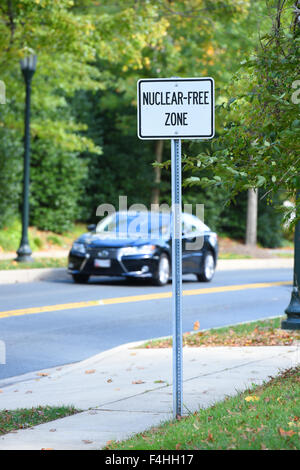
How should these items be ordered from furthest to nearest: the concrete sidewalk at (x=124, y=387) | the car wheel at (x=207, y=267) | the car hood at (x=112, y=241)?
the car wheel at (x=207, y=267)
the car hood at (x=112, y=241)
the concrete sidewalk at (x=124, y=387)

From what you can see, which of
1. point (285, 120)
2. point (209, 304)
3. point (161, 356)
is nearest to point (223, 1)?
point (209, 304)

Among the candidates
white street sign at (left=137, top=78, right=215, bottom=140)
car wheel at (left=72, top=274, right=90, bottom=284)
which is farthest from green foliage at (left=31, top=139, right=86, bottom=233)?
white street sign at (left=137, top=78, right=215, bottom=140)

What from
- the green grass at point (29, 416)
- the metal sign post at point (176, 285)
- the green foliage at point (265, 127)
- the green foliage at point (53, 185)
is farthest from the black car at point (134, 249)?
the metal sign post at point (176, 285)

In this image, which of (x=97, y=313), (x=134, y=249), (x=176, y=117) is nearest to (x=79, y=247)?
(x=134, y=249)

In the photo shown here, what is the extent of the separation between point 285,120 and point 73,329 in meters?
6.03

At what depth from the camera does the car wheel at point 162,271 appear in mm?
17975

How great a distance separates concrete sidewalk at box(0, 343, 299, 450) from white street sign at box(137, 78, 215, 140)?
7.19 feet

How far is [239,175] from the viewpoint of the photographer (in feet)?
20.3

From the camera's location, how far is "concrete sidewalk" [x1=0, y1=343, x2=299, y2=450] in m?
6.09

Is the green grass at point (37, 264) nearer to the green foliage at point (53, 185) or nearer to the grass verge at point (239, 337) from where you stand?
the green foliage at point (53, 185)

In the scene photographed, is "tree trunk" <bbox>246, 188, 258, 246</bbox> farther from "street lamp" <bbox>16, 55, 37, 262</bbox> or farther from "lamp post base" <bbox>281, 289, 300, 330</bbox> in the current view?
"lamp post base" <bbox>281, 289, 300, 330</bbox>

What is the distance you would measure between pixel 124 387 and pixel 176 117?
2822mm

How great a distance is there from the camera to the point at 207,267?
1977 cm
